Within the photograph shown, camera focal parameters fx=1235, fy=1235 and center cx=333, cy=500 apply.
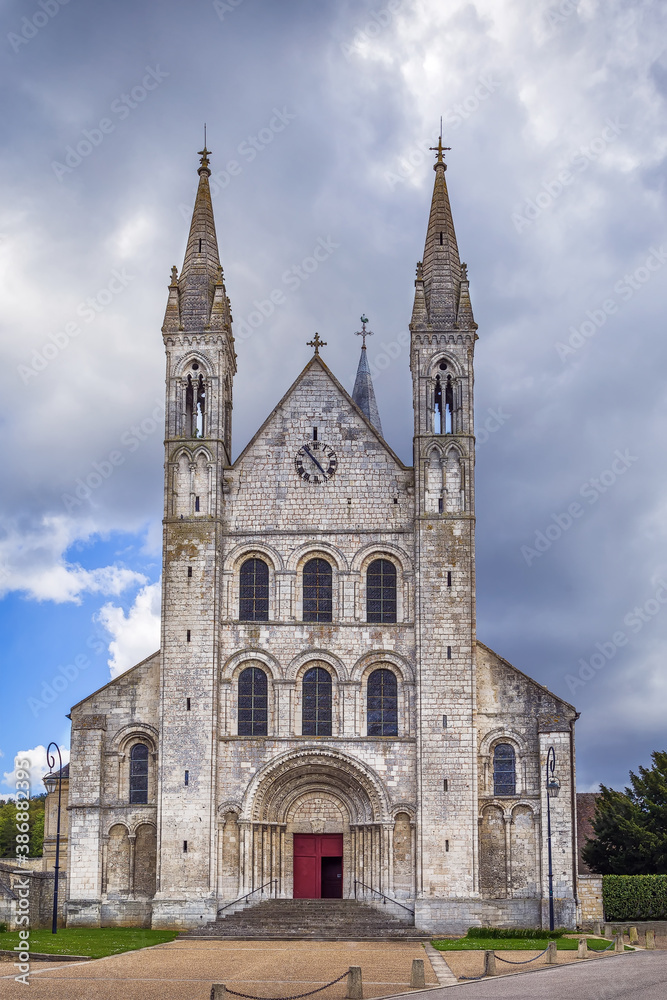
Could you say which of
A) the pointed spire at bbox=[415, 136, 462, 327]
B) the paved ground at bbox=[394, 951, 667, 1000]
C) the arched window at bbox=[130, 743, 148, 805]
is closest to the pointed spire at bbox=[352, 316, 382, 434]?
the pointed spire at bbox=[415, 136, 462, 327]

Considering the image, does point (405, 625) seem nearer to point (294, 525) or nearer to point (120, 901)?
point (294, 525)

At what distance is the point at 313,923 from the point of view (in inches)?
1464

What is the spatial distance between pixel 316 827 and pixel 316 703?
413cm

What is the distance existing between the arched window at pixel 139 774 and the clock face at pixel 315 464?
10639 mm

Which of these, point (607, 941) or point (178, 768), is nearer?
point (607, 941)

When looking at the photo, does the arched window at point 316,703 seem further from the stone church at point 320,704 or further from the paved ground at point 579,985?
the paved ground at point 579,985

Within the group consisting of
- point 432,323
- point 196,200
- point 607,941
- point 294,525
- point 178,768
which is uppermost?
point 196,200

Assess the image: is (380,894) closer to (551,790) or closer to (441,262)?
(551,790)

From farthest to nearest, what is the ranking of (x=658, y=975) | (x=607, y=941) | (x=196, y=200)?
(x=196, y=200)
(x=607, y=941)
(x=658, y=975)

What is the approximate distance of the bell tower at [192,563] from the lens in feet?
128

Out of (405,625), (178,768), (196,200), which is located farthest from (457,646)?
(196,200)

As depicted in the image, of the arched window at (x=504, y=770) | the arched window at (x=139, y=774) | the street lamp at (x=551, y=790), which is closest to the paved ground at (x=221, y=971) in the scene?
the street lamp at (x=551, y=790)

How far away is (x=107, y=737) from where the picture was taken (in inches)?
1619

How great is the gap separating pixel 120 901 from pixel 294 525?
44.3 ft
